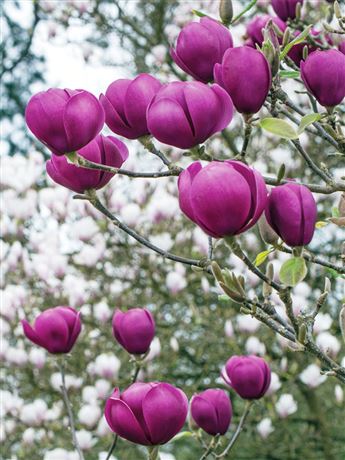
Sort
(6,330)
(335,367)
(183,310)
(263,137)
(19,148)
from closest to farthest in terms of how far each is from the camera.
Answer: (335,367) < (6,330) < (183,310) < (263,137) < (19,148)

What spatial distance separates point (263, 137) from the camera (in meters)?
3.32

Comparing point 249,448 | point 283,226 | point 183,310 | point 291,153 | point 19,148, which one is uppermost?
point 283,226

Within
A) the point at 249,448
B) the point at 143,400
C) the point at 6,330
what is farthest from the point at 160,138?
the point at 249,448

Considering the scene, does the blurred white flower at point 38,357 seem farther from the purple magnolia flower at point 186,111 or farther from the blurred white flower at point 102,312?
the purple magnolia flower at point 186,111

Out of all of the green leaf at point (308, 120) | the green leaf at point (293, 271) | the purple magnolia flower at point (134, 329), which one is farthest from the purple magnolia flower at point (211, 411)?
the green leaf at point (308, 120)

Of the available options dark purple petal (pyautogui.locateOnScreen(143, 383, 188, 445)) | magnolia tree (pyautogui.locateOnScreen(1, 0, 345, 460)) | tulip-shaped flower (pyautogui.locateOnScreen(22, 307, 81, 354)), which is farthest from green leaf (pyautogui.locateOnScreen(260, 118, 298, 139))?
tulip-shaped flower (pyautogui.locateOnScreen(22, 307, 81, 354))

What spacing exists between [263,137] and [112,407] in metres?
2.68

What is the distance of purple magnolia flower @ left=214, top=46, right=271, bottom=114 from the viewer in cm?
68

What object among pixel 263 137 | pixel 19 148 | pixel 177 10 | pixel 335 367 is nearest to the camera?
pixel 335 367

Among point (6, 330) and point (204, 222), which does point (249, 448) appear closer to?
point (6, 330)

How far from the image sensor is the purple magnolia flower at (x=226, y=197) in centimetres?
59

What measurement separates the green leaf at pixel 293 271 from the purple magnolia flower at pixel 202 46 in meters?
0.24

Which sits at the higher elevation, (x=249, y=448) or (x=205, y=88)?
(x=205, y=88)

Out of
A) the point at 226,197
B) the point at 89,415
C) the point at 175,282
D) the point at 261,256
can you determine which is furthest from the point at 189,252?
the point at 226,197
